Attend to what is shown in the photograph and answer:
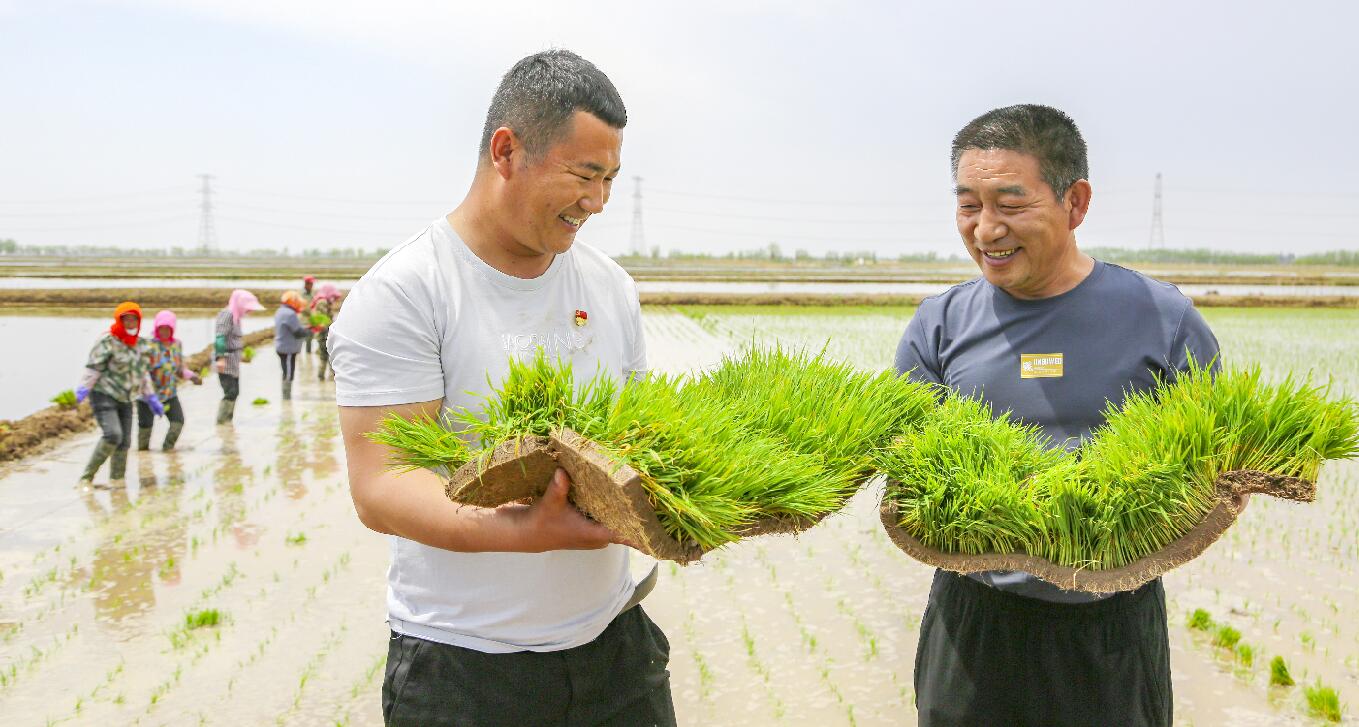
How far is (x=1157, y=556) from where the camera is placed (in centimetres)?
199

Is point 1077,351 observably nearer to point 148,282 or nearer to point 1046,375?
point 1046,375

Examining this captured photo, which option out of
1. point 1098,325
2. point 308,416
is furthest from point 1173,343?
point 308,416

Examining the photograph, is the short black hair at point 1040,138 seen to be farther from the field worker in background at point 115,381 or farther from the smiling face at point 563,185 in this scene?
the field worker in background at point 115,381

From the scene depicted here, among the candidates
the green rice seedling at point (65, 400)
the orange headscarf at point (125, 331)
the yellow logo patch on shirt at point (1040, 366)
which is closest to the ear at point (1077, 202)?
the yellow logo patch on shirt at point (1040, 366)

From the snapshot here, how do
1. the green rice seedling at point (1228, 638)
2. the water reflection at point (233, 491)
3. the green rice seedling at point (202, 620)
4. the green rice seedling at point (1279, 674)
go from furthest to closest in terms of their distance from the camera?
the water reflection at point (233, 491) < the green rice seedling at point (202, 620) < the green rice seedling at point (1228, 638) < the green rice seedling at point (1279, 674)

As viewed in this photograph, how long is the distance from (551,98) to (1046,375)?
1.49m

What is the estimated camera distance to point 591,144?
202 centimetres

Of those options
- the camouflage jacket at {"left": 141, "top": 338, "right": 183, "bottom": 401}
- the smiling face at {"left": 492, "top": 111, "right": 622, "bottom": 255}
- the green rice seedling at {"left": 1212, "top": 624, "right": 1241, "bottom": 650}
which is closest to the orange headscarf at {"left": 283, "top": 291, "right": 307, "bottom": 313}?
the camouflage jacket at {"left": 141, "top": 338, "right": 183, "bottom": 401}

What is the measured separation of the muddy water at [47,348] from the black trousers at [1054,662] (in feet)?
43.8

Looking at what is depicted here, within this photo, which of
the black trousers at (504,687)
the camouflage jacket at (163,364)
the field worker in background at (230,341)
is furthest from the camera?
the field worker in background at (230,341)

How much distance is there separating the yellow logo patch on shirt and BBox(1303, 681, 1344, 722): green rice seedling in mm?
2988

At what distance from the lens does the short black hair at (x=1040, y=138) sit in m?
2.49

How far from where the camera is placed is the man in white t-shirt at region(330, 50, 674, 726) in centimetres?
193

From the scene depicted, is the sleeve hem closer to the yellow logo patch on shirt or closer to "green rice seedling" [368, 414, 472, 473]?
"green rice seedling" [368, 414, 472, 473]
